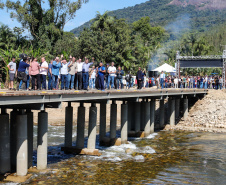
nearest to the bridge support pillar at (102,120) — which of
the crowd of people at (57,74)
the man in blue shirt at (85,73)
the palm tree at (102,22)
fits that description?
the crowd of people at (57,74)

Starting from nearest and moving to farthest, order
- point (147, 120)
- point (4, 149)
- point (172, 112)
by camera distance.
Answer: point (4, 149) → point (147, 120) → point (172, 112)

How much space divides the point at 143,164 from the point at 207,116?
19.4 meters

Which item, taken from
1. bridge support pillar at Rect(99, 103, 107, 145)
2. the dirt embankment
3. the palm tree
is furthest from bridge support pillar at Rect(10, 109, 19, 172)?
the palm tree

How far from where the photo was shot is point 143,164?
1881cm

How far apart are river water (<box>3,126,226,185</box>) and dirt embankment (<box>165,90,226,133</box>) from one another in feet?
25.6

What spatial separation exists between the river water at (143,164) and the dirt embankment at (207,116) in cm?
781

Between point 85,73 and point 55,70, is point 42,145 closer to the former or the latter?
point 55,70

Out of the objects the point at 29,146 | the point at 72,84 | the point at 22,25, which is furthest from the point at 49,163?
the point at 22,25

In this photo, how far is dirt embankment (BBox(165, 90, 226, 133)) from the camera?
1358 inches

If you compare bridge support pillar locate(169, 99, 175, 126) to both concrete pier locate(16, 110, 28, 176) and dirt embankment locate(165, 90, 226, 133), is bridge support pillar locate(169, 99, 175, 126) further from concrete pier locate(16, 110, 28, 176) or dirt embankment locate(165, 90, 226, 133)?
concrete pier locate(16, 110, 28, 176)

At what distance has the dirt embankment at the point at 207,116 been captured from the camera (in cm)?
A: 3449

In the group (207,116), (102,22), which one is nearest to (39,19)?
(102,22)

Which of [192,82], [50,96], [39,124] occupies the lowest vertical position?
[39,124]

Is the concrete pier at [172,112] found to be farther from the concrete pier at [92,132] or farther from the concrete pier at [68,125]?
the concrete pier at [68,125]
